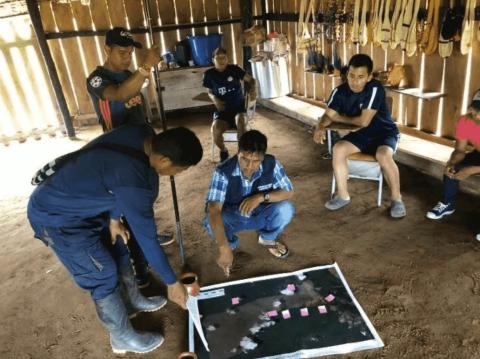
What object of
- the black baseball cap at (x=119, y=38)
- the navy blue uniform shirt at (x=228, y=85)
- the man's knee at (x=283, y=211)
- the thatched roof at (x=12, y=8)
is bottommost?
the man's knee at (x=283, y=211)

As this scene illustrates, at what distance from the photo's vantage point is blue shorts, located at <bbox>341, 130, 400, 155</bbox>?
3387 millimetres

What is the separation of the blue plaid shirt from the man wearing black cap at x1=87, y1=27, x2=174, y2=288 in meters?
0.67

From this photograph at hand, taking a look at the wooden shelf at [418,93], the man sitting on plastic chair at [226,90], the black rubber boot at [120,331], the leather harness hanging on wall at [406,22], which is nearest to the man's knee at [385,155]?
the wooden shelf at [418,93]

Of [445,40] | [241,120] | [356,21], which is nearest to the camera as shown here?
[445,40]

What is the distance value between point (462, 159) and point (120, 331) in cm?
276

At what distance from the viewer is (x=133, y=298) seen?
96.1 inches

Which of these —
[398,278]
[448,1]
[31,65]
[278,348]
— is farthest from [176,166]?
[31,65]

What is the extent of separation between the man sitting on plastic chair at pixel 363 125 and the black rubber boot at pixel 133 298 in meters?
1.80

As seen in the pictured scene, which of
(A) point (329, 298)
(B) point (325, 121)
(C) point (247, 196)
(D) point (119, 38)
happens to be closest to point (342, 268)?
(A) point (329, 298)

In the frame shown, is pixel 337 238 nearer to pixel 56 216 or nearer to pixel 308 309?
pixel 308 309

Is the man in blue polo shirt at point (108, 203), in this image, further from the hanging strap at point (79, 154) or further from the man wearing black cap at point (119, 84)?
the man wearing black cap at point (119, 84)

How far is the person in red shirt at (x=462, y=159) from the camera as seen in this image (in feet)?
9.50

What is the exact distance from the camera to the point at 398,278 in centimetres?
263

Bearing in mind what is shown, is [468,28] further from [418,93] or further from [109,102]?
[109,102]
